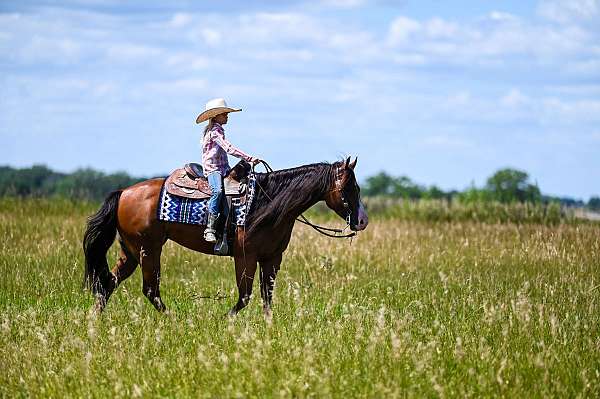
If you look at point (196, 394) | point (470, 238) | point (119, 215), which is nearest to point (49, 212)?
point (470, 238)

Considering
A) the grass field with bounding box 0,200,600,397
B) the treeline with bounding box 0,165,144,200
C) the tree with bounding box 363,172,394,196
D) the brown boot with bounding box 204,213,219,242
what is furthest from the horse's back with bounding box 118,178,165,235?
the tree with bounding box 363,172,394,196

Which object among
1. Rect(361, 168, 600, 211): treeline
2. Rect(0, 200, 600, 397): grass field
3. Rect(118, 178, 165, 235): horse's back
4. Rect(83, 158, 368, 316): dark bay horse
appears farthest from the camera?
Rect(361, 168, 600, 211): treeline

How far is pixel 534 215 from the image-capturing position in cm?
2369

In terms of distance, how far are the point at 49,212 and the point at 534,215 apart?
38.2ft

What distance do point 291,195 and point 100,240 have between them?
252cm

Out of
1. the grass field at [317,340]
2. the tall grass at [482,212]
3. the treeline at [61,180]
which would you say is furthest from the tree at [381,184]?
the grass field at [317,340]

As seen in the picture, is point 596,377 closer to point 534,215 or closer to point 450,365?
point 450,365

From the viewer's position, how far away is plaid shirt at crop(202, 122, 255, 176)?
403 inches

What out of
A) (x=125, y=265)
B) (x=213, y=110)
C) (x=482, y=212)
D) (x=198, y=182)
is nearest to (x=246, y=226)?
(x=198, y=182)

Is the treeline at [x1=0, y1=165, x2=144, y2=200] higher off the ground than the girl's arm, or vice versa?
the girl's arm

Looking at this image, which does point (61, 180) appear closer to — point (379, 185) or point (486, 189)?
point (486, 189)

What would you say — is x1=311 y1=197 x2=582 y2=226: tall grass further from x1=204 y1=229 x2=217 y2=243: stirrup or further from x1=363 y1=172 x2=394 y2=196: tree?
x1=363 y1=172 x2=394 y2=196: tree

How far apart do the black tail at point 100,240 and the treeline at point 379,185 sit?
41.3 feet

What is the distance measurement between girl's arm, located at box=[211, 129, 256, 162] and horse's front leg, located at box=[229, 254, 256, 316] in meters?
1.05
